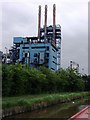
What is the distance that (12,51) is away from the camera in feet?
339

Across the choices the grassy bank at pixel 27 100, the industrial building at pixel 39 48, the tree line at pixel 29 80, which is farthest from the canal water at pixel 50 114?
the industrial building at pixel 39 48

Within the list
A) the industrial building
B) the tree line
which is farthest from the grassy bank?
the industrial building

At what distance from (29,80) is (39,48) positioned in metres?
56.8

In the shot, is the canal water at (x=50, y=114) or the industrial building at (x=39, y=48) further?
the industrial building at (x=39, y=48)

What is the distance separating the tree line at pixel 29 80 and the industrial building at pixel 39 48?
27034 millimetres

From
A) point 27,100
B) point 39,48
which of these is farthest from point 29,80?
point 39,48

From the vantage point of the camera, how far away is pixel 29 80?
1751 inches

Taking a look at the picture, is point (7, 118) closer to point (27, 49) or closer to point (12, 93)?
point (12, 93)

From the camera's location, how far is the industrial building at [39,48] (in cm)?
9912

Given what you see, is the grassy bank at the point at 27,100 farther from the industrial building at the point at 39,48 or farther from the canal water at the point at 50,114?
the industrial building at the point at 39,48

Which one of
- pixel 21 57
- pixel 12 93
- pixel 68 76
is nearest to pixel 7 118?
pixel 12 93

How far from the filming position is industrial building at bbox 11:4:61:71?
99.1 m

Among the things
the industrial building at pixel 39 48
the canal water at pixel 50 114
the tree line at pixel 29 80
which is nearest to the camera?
the canal water at pixel 50 114

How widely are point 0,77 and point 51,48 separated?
235ft
